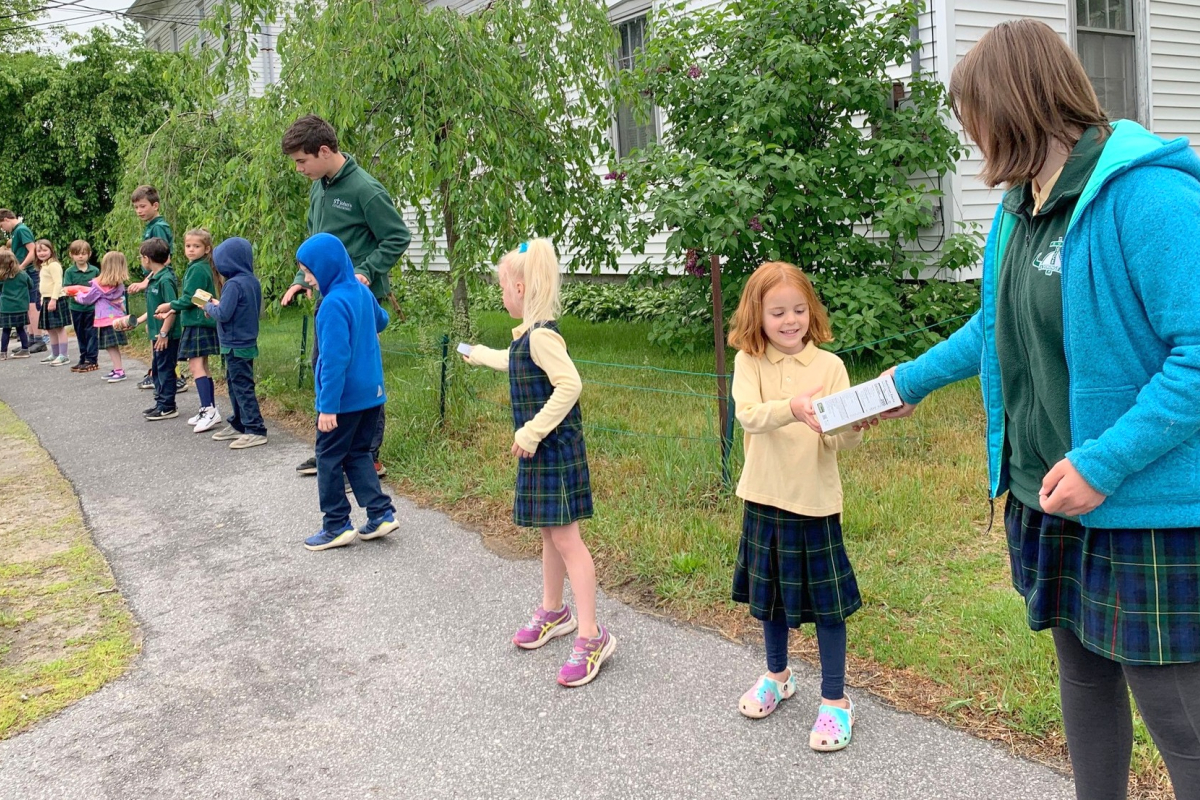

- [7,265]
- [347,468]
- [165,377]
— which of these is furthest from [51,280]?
[347,468]

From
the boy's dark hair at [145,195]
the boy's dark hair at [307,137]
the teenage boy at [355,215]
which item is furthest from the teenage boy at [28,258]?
the boy's dark hair at [307,137]

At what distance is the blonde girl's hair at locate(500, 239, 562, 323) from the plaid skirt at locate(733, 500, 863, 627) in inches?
42.3

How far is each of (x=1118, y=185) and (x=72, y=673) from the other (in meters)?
3.87

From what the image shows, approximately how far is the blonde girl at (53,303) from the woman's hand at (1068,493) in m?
12.8

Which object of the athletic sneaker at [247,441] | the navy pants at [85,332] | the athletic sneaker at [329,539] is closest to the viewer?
the athletic sneaker at [329,539]

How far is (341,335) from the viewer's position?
4793 millimetres

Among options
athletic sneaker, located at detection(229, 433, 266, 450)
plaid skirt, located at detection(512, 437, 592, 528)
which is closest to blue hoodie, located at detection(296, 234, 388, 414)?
plaid skirt, located at detection(512, 437, 592, 528)

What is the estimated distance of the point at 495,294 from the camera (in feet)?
42.5

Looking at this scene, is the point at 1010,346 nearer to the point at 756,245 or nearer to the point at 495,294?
the point at 756,245

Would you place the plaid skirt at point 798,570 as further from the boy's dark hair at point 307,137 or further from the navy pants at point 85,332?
the navy pants at point 85,332

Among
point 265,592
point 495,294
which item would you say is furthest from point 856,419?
point 495,294

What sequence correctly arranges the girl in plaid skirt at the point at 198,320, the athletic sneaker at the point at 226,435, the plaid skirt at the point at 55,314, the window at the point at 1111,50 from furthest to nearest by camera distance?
1. the plaid skirt at the point at 55,314
2. the window at the point at 1111,50
3. the girl in plaid skirt at the point at 198,320
4. the athletic sneaker at the point at 226,435

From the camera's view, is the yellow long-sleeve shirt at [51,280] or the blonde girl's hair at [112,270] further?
the yellow long-sleeve shirt at [51,280]

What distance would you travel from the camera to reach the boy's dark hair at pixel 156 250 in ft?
27.1
